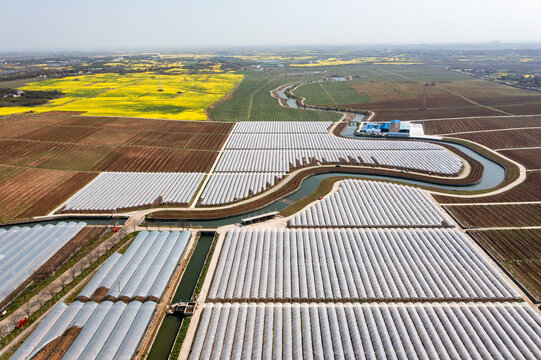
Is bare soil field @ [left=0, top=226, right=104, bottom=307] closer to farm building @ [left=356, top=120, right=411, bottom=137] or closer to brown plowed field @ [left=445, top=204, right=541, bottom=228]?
brown plowed field @ [left=445, top=204, right=541, bottom=228]

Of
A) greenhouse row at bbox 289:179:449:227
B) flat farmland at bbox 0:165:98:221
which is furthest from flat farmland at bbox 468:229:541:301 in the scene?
flat farmland at bbox 0:165:98:221

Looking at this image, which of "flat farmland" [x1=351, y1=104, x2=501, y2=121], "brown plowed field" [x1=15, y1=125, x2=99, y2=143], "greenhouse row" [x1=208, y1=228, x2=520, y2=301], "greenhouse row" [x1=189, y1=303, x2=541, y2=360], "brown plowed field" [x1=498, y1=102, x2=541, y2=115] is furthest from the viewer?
"brown plowed field" [x1=498, y1=102, x2=541, y2=115]

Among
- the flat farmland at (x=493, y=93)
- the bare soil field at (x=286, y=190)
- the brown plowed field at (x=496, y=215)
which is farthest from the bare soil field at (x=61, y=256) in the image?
the flat farmland at (x=493, y=93)

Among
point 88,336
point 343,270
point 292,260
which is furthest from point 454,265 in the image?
point 88,336

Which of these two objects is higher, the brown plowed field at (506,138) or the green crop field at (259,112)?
the green crop field at (259,112)

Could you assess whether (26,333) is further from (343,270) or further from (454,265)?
(454,265)

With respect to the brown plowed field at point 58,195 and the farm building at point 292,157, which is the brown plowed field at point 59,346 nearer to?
the farm building at point 292,157

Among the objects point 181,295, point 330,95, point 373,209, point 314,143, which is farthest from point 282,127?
point 181,295
